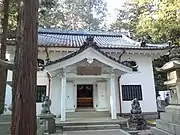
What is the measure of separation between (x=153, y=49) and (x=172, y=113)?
8.85 meters

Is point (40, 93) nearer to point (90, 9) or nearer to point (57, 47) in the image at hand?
point (57, 47)

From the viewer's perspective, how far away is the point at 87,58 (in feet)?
34.5

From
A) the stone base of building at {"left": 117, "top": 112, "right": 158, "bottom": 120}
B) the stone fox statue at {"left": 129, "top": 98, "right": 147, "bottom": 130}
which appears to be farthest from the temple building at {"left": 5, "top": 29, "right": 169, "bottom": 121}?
the stone fox statue at {"left": 129, "top": 98, "right": 147, "bottom": 130}

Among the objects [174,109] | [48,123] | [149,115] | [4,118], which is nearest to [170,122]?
[174,109]

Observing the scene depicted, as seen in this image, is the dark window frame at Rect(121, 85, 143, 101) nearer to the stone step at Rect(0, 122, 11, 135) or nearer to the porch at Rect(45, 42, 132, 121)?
the porch at Rect(45, 42, 132, 121)

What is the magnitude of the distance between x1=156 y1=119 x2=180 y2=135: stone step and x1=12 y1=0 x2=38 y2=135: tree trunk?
Answer: 319 cm

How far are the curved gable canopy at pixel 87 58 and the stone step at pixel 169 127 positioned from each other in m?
5.56

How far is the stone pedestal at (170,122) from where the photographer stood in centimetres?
450

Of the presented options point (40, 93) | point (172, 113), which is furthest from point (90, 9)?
point (172, 113)

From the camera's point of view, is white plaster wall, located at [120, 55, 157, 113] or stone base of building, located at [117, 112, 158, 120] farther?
white plaster wall, located at [120, 55, 157, 113]

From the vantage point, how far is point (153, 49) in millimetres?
13000

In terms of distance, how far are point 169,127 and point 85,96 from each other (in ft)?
27.8

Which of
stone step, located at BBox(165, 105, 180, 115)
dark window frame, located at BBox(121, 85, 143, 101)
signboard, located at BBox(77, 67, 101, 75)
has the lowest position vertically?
stone step, located at BBox(165, 105, 180, 115)

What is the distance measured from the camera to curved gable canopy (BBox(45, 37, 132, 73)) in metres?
10.1
